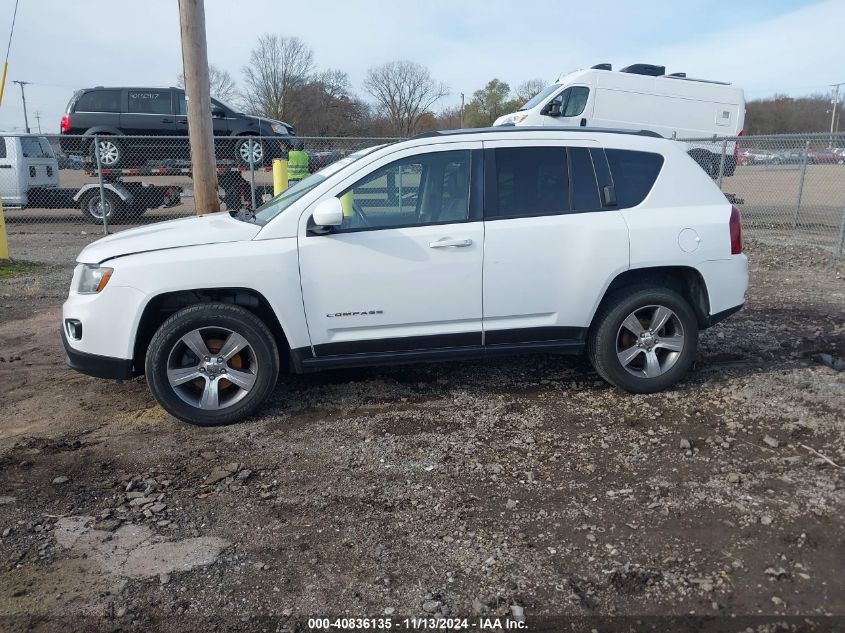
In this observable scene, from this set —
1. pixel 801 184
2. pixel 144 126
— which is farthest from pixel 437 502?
pixel 144 126

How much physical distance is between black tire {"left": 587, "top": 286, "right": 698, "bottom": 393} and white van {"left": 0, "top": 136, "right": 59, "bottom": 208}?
48.2ft

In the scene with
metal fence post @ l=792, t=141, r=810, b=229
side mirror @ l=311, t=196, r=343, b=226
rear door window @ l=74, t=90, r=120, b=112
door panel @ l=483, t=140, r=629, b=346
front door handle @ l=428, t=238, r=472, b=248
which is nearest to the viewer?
side mirror @ l=311, t=196, r=343, b=226

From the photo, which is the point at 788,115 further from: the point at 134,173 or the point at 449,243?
the point at 449,243

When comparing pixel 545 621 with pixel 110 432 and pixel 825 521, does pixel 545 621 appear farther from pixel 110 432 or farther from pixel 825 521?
pixel 110 432

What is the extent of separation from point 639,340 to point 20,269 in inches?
354

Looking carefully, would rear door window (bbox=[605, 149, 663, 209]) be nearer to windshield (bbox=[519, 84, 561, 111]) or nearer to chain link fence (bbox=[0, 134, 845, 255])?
chain link fence (bbox=[0, 134, 845, 255])

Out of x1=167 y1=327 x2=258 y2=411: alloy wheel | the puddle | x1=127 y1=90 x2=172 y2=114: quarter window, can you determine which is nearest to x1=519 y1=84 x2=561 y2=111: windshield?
x1=127 y1=90 x2=172 y2=114: quarter window

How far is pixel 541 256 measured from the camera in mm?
4504

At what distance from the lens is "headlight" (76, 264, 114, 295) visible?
13.6ft

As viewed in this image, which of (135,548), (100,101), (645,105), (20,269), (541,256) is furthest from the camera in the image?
(645,105)

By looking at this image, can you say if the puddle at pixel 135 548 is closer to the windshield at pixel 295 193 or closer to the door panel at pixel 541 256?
the windshield at pixel 295 193

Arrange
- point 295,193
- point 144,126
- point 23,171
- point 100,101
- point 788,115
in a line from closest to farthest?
point 295,193
point 100,101
point 144,126
point 23,171
point 788,115

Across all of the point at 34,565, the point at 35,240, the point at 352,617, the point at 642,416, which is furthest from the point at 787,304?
the point at 35,240

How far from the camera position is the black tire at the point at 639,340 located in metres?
4.69
